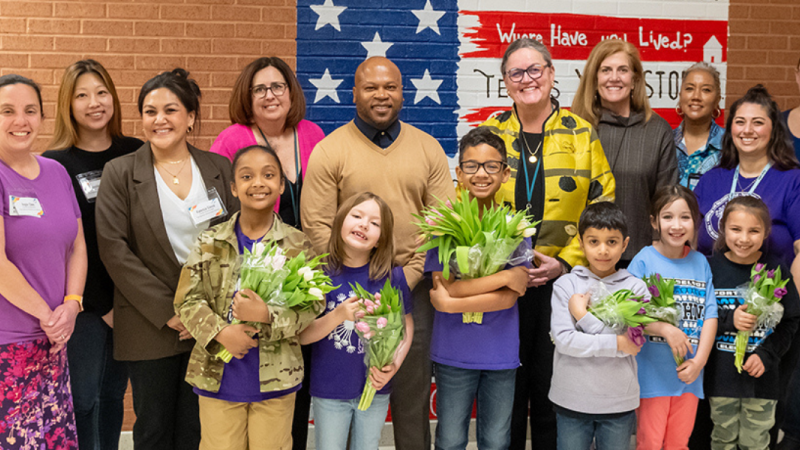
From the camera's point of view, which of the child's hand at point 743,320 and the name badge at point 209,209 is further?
the child's hand at point 743,320

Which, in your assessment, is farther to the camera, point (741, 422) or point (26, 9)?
point (26, 9)

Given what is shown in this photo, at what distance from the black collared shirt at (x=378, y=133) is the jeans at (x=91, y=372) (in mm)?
1477

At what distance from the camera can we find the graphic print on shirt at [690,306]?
273 cm

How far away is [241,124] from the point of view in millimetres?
3025

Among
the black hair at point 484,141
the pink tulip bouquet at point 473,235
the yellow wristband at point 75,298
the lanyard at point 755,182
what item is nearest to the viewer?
the pink tulip bouquet at point 473,235

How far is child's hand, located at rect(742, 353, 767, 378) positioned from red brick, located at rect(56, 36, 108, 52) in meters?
4.01

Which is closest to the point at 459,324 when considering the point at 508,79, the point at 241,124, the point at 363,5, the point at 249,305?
the point at 249,305

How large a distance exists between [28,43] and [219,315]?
2595mm

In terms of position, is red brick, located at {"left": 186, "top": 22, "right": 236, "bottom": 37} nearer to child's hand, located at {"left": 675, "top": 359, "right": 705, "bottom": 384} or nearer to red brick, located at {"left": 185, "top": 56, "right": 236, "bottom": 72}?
red brick, located at {"left": 185, "top": 56, "right": 236, "bottom": 72}

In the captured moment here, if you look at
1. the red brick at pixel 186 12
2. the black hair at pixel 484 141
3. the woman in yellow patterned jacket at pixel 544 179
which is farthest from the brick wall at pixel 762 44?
the red brick at pixel 186 12

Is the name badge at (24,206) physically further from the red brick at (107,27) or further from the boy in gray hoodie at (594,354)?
the boy in gray hoodie at (594,354)

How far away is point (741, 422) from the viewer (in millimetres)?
2857

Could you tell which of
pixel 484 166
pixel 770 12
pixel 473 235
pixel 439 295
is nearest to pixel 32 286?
pixel 439 295

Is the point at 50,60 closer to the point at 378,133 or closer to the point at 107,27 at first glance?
the point at 107,27
